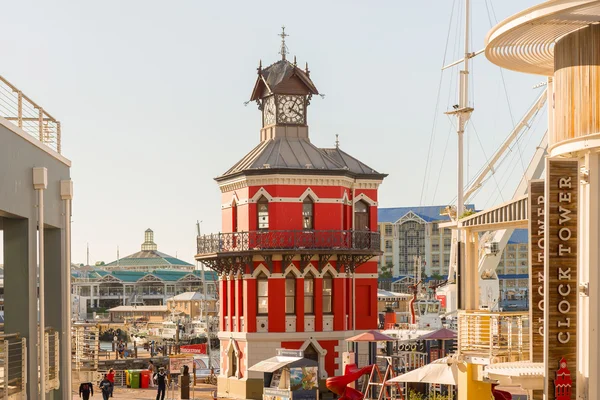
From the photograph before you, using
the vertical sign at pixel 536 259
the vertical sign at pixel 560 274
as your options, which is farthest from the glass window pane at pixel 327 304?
the vertical sign at pixel 560 274

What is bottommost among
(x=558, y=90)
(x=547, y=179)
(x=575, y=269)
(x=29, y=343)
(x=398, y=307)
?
(x=398, y=307)

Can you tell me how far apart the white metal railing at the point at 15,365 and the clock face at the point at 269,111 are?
113 ft

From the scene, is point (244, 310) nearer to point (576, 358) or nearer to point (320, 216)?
point (320, 216)

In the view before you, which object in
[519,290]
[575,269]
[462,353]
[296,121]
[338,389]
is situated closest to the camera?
[575,269]

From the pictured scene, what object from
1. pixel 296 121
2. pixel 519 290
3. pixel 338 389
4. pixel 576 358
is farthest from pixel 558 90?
pixel 519 290

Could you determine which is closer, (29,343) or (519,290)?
(29,343)

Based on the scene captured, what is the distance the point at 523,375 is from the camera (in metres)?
19.1

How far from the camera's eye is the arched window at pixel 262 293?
5031 centimetres

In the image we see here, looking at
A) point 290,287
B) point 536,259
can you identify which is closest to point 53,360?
point 536,259

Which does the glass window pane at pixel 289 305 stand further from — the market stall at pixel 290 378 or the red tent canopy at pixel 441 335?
the red tent canopy at pixel 441 335

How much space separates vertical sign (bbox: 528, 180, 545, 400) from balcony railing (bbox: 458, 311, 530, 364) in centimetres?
517

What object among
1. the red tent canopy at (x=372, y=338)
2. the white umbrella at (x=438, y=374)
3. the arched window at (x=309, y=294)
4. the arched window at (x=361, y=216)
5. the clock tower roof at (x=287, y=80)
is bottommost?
Answer: the red tent canopy at (x=372, y=338)

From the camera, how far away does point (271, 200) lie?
164 feet

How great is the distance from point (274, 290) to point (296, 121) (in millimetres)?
8391
